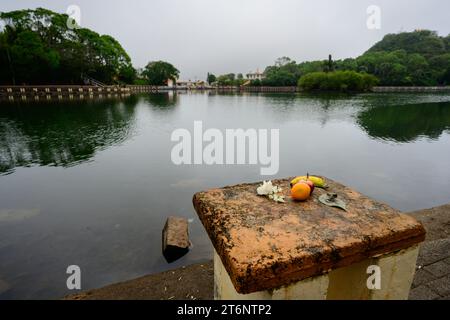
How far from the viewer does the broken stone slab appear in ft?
15.9

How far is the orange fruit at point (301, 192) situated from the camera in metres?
1.63

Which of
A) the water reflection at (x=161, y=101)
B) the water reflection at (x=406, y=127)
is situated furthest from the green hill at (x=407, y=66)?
the water reflection at (x=406, y=127)

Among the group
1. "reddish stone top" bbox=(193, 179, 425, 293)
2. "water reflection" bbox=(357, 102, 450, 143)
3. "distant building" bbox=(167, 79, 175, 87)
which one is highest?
"distant building" bbox=(167, 79, 175, 87)

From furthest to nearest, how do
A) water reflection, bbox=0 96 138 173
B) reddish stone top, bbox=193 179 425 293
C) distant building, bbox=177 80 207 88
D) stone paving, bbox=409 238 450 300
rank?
distant building, bbox=177 80 207 88 < water reflection, bbox=0 96 138 173 < stone paving, bbox=409 238 450 300 < reddish stone top, bbox=193 179 425 293

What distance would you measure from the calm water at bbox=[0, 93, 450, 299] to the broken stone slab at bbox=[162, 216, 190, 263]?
7.6 inches

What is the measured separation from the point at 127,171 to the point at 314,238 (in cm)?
928

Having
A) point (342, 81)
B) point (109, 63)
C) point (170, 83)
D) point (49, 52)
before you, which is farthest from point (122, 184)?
point (170, 83)

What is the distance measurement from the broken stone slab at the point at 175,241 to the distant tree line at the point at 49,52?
5427cm

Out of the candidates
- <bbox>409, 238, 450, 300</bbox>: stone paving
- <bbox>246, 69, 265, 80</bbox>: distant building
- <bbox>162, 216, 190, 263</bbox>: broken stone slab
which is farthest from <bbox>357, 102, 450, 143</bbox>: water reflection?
<bbox>246, 69, 265, 80</bbox>: distant building

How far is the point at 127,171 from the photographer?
9.57 metres

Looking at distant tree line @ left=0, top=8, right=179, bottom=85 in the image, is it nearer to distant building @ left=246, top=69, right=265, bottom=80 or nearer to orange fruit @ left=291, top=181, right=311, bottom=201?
orange fruit @ left=291, top=181, right=311, bottom=201

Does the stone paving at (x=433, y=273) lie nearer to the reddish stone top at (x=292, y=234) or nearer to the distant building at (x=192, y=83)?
the reddish stone top at (x=292, y=234)

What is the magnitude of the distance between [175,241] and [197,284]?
6.17 ft
